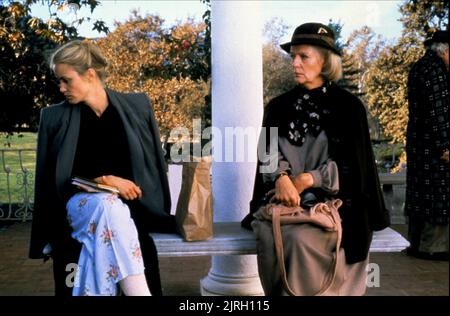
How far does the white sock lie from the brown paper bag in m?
0.32

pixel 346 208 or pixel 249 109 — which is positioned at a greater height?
pixel 249 109

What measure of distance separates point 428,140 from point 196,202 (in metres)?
2.33

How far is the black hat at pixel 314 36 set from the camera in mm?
3156

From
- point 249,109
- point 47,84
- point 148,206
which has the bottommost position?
point 148,206

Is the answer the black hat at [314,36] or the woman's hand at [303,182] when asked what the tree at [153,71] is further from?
the woman's hand at [303,182]

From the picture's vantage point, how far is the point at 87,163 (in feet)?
10.7

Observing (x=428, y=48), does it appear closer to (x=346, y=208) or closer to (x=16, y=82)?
(x=346, y=208)

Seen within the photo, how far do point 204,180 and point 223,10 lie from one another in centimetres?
118

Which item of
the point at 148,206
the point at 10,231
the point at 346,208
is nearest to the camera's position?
the point at 346,208

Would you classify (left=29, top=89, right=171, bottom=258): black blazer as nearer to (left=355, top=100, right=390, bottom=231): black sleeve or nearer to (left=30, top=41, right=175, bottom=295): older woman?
(left=30, top=41, right=175, bottom=295): older woman

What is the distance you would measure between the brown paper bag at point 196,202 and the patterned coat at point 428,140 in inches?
80.3

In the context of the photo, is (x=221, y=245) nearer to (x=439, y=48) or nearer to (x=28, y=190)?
(x=439, y=48)

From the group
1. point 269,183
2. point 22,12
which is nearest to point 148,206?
point 269,183

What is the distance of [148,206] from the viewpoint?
330 centimetres
